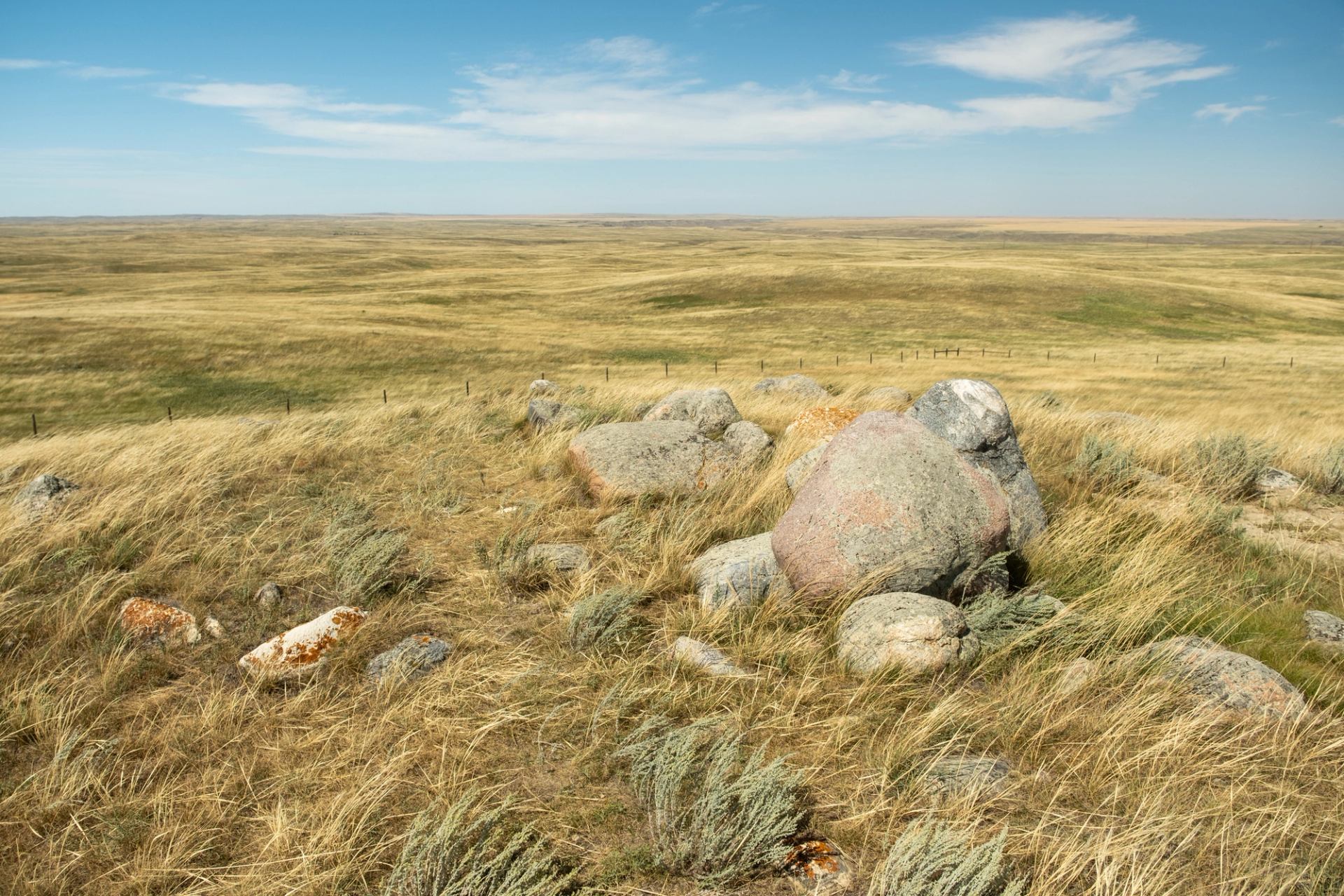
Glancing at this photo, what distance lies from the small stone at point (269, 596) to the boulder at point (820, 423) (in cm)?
623

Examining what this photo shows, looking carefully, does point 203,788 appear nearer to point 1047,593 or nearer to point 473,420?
point 1047,593

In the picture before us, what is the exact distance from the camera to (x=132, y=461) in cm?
791

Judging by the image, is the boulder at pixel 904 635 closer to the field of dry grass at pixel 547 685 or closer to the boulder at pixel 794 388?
the field of dry grass at pixel 547 685

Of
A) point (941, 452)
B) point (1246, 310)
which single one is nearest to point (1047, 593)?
point (941, 452)

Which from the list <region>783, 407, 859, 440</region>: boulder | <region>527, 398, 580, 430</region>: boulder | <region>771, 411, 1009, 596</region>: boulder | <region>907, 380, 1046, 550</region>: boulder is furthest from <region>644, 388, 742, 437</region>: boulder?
<region>771, 411, 1009, 596</region>: boulder

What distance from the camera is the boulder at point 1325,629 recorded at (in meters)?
5.17

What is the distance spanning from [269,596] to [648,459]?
3.80 meters

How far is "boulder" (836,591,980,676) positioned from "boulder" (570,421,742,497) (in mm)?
3174

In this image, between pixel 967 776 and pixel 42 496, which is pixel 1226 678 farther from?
pixel 42 496

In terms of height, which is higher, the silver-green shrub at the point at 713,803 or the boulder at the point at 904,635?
the boulder at the point at 904,635

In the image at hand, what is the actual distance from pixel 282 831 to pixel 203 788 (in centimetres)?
64

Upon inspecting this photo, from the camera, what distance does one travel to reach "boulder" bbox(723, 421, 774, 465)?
912cm

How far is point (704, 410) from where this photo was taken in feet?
34.6

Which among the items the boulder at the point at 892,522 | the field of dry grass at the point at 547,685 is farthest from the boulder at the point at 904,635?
the boulder at the point at 892,522
